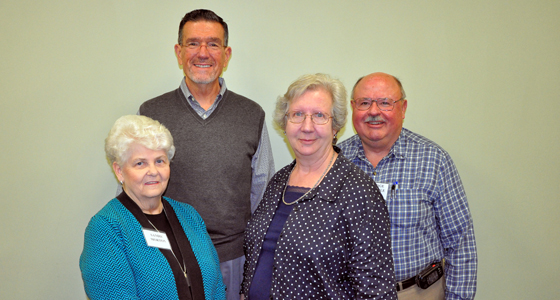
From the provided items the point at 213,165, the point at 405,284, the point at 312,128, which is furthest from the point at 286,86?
the point at 405,284

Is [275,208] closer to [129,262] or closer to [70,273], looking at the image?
[129,262]

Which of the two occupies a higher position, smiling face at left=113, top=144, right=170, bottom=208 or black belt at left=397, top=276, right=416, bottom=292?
smiling face at left=113, top=144, right=170, bottom=208

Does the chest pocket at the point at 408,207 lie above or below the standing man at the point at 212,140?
below

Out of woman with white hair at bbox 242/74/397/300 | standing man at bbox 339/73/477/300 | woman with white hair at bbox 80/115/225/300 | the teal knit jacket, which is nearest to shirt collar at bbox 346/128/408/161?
standing man at bbox 339/73/477/300

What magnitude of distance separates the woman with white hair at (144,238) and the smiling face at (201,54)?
592mm

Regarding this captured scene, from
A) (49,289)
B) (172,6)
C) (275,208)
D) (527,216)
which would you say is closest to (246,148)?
(275,208)

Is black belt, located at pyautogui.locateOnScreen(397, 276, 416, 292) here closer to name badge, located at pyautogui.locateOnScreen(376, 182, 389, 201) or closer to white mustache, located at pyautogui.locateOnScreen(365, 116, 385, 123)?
name badge, located at pyautogui.locateOnScreen(376, 182, 389, 201)

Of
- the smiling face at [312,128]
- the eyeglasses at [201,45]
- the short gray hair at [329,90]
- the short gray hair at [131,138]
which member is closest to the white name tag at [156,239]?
the short gray hair at [131,138]

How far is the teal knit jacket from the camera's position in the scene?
1.70 meters

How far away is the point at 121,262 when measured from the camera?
1.72m

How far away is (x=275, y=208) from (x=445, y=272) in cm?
124

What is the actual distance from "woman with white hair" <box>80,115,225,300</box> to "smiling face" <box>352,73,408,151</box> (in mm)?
1097

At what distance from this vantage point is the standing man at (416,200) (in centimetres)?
231

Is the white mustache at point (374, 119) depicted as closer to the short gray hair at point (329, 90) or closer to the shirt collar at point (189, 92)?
the short gray hair at point (329, 90)
